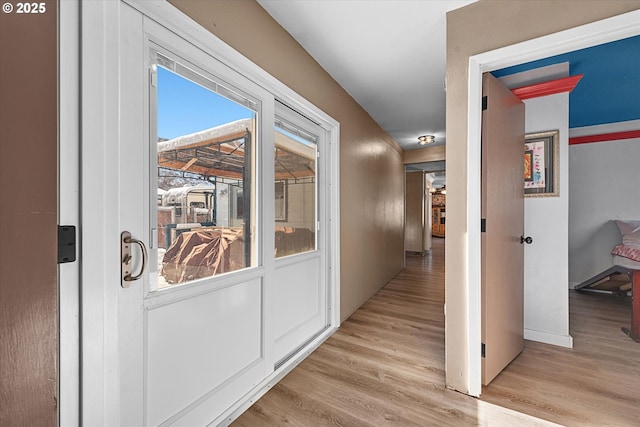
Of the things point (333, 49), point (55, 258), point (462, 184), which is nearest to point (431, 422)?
point (462, 184)

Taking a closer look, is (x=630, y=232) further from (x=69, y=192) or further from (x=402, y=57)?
(x=69, y=192)

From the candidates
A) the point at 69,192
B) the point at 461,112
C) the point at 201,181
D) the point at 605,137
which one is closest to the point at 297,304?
the point at 201,181

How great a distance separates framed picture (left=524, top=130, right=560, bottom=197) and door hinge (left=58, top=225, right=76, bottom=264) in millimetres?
3334

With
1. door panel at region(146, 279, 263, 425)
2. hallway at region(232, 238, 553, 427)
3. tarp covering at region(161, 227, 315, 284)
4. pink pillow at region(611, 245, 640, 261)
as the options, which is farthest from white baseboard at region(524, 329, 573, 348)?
tarp covering at region(161, 227, 315, 284)

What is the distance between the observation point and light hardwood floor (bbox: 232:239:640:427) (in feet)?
5.01

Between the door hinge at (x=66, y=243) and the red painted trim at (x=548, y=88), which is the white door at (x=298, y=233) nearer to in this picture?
the door hinge at (x=66, y=243)

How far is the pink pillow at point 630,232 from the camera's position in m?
3.29

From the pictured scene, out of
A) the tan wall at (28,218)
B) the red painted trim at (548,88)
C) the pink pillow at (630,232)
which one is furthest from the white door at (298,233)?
the pink pillow at (630,232)

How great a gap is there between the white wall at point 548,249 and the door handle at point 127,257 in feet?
10.3

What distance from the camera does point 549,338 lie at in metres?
2.42

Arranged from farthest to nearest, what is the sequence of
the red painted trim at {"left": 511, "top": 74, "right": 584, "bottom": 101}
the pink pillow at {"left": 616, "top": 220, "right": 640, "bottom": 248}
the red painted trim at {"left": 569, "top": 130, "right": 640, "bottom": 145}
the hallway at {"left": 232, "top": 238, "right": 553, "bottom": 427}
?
the red painted trim at {"left": 569, "top": 130, "right": 640, "bottom": 145}, the pink pillow at {"left": 616, "top": 220, "right": 640, "bottom": 248}, the red painted trim at {"left": 511, "top": 74, "right": 584, "bottom": 101}, the hallway at {"left": 232, "top": 238, "right": 553, "bottom": 427}

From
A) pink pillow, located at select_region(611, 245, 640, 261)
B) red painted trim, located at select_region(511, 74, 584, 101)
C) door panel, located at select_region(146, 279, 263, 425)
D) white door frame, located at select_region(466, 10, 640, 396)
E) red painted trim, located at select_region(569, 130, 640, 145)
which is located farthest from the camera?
red painted trim, located at select_region(569, 130, 640, 145)

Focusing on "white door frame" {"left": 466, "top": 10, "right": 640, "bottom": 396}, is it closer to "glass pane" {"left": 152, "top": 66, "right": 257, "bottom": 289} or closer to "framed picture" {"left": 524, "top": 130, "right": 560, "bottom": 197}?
"framed picture" {"left": 524, "top": 130, "right": 560, "bottom": 197}

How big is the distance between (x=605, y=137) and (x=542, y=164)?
2794mm
